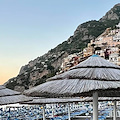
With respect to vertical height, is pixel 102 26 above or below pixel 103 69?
above

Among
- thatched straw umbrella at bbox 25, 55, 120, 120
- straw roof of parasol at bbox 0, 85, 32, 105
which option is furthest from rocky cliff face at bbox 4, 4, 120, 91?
thatched straw umbrella at bbox 25, 55, 120, 120

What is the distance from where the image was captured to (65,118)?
13219 millimetres

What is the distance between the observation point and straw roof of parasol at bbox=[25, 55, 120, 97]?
3.20m

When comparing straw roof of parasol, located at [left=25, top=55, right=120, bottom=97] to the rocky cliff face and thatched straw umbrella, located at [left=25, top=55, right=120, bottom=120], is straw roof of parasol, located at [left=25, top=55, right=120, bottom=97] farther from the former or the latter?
the rocky cliff face

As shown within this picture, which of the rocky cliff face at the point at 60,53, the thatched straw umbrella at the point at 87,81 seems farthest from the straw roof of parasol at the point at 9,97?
the rocky cliff face at the point at 60,53

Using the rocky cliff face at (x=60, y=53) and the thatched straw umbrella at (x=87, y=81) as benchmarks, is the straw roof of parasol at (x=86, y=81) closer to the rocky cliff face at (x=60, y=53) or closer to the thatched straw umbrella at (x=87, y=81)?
the thatched straw umbrella at (x=87, y=81)

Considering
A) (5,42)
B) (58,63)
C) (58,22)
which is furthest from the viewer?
(58,63)

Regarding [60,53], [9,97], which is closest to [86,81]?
[9,97]

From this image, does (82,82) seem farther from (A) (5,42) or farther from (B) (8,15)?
(A) (5,42)

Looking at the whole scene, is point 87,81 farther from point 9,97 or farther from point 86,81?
point 9,97

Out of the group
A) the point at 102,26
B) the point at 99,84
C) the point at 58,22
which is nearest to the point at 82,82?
the point at 99,84

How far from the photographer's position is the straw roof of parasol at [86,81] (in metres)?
3.20

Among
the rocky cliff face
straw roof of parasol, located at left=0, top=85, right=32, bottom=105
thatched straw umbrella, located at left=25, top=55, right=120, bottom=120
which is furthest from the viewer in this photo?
the rocky cliff face

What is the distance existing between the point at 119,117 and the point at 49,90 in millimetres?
10112
